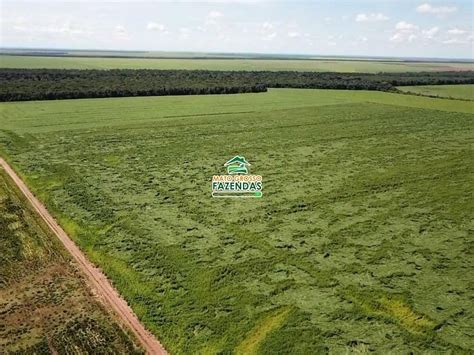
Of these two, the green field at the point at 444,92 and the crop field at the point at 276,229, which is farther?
the green field at the point at 444,92

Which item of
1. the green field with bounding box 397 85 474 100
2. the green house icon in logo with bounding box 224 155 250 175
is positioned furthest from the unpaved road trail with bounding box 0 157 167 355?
the green field with bounding box 397 85 474 100

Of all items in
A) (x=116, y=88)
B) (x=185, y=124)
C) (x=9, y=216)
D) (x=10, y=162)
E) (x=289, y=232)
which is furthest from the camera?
(x=116, y=88)

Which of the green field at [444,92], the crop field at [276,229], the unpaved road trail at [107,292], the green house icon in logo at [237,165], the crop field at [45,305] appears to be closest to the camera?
the crop field at [45,305]

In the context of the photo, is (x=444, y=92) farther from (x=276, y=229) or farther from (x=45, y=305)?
(x=45, y=305)

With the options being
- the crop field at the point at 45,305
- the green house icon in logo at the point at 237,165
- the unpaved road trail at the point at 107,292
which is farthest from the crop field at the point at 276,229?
the crop field at the point at 45,305

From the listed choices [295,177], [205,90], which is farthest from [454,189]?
[205,90]

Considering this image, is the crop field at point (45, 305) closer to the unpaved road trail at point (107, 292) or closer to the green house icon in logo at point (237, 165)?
the unpaved road trail at point (107, 292)

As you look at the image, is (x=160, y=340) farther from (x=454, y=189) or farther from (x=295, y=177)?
(x=454, y=189)
